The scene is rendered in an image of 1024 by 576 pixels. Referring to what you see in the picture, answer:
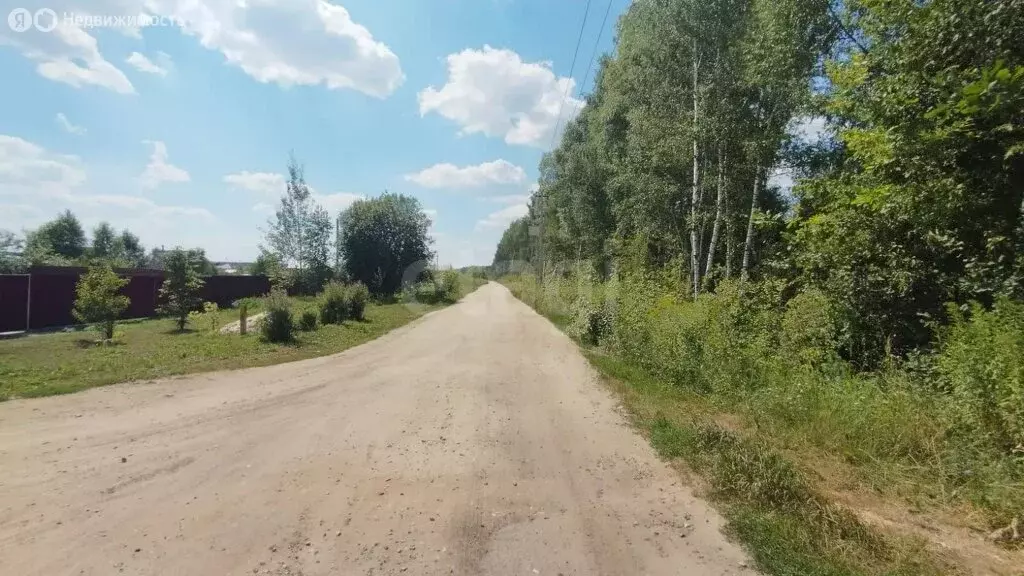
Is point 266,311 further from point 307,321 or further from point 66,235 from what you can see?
point 66,235

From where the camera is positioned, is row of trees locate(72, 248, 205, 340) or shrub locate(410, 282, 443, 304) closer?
row of trees locate(72, 248, 205, 340)

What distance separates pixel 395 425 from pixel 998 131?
7.67 meters

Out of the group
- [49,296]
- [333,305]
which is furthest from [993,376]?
[49,296]

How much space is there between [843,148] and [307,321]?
1463 cm

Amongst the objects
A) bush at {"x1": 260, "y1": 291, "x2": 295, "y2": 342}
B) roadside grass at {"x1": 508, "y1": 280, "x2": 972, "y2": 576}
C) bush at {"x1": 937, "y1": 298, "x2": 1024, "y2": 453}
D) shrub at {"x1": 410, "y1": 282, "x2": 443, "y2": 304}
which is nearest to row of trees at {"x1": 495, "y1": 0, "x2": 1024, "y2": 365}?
bush at {"x1": 937, "y1": 298, "x2": 1024, "y2": 453}

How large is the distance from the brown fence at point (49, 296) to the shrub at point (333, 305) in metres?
7.07

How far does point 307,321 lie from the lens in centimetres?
1452

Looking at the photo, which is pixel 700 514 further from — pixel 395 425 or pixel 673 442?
pixel 395 425

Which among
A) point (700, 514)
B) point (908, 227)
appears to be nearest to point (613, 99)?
point (908, 227)

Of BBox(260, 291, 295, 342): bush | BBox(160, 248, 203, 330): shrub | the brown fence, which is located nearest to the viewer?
BBox(260, 291, 295, 342): bush

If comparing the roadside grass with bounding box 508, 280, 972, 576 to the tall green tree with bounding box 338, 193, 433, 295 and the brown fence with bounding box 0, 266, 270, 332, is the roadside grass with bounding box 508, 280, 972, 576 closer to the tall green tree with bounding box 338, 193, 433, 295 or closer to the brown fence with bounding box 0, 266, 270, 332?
the brown fence with bounding box 0, 266, 270, 332

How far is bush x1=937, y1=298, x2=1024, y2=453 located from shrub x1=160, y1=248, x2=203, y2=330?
1822 centimetres

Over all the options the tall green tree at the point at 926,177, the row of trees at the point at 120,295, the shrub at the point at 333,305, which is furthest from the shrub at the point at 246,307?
the tall green tree at the point at 926,177

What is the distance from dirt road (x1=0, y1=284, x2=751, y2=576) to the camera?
322 centimetres
